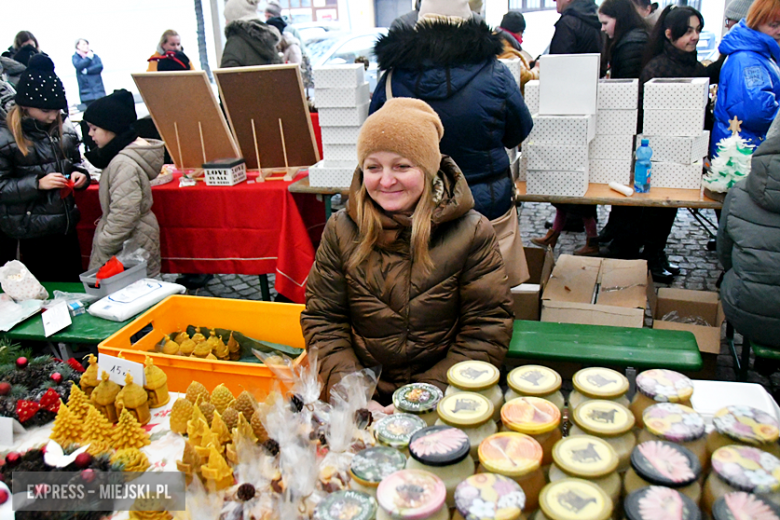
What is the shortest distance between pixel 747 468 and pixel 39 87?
373 cm

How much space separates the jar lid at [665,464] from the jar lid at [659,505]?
2cm

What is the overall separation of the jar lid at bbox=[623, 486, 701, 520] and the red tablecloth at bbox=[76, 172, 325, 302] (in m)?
3.34

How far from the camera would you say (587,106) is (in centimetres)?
359

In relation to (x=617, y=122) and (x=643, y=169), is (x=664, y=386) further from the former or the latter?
(x=617, y=122)

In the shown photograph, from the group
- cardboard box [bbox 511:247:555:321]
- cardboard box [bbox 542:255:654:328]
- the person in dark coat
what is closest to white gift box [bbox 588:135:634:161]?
cardboard box [bbox 542:255:654:328]

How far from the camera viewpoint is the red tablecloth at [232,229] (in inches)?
163

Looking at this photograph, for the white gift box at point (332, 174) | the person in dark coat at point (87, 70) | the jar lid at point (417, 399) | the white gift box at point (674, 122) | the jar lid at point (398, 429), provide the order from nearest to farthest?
the jar lid at point (398, 429) < the jar lid at point (417, 399) < the white gift box at point (674, 122) < the white gift box at point (332, 174) < the person in dark coat at point (87, 70)

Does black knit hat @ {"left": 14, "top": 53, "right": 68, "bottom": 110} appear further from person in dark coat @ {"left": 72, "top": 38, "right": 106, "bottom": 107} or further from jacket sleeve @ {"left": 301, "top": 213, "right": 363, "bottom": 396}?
person in dark coat @ {"left": 72, "top": 38, "right": 106, "bottom": 107}

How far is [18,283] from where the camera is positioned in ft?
10.1

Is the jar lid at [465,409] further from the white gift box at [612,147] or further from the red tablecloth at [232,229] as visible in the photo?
the red tablecloth at [232,229]

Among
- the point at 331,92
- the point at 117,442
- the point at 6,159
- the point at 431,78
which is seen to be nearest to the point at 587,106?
the point at 431,78

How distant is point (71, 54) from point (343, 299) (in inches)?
375

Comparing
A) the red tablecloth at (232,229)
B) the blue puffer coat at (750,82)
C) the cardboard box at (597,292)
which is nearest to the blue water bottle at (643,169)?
the cardboard box at (597,292)

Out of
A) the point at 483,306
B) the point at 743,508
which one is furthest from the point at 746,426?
the point at 483,306
